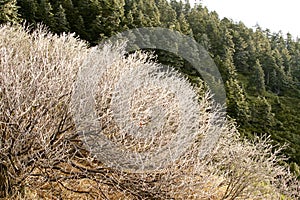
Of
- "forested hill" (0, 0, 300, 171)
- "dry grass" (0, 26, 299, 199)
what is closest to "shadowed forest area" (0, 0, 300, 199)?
"forested hill" (0, 0, 300, 171)

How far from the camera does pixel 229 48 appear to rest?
5134cm

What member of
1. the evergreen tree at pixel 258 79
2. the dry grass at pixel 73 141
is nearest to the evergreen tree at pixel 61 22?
the dry grass at pixel 73 141

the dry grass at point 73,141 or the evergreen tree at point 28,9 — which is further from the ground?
the dry grass at point 73,141

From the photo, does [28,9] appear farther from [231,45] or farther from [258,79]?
[258,79]

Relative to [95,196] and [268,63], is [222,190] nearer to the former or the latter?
[95,196]

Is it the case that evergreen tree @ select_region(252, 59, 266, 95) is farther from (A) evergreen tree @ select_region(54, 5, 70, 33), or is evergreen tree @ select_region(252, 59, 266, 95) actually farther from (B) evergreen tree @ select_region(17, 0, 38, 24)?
(B) evergreen tree @ select_region(17, 0, 38, 24)

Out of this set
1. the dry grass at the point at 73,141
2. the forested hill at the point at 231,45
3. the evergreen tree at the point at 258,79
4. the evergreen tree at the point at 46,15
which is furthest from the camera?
the evergreen tree at the point at 258,79

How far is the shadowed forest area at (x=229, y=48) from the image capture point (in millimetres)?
32188

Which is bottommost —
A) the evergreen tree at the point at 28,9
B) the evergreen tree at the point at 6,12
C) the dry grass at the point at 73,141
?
the evergreen tree at the point at 28,9

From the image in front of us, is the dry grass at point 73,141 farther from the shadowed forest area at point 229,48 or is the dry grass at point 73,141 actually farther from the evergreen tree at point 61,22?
the evergreen tree at point 61,22

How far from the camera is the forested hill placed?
32812 millimetres

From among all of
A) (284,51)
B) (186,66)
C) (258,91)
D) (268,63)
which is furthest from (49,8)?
(284,51)

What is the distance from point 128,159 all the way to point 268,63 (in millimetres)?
51308

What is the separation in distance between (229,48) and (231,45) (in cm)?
123
